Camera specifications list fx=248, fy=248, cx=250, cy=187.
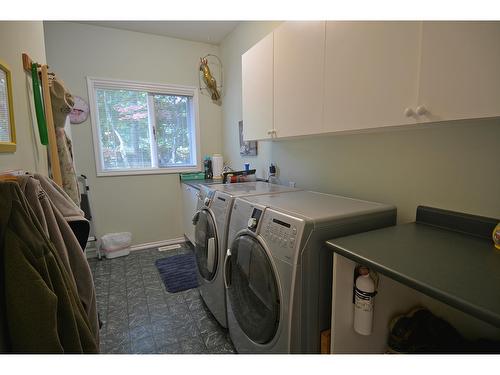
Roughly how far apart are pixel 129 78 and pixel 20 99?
2.11 metres

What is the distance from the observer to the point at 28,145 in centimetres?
123

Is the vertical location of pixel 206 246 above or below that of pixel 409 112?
below

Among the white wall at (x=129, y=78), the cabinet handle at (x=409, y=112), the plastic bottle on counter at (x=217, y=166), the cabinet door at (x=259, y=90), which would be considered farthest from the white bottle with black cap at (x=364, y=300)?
the white wall at (x=129, y=78)

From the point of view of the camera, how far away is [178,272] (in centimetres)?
266

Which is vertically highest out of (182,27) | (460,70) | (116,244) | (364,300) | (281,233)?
(182,27)

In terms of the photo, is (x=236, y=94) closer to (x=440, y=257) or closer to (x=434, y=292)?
(x=440, y=257)

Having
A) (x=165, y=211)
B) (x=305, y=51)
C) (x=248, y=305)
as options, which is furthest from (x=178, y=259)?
(x=305, y=51)

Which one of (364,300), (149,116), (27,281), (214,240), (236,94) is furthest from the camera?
(149,116)

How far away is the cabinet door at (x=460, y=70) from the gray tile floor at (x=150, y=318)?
5.77ft

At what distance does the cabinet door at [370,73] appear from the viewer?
3.12ft

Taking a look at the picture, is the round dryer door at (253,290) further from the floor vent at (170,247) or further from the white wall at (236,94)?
the floor vent at (170,247)

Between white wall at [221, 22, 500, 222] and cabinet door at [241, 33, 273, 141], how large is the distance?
38cm

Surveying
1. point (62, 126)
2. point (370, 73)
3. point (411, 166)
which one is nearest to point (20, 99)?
point (62, 126)

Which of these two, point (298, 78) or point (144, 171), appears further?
point (144, 171)
